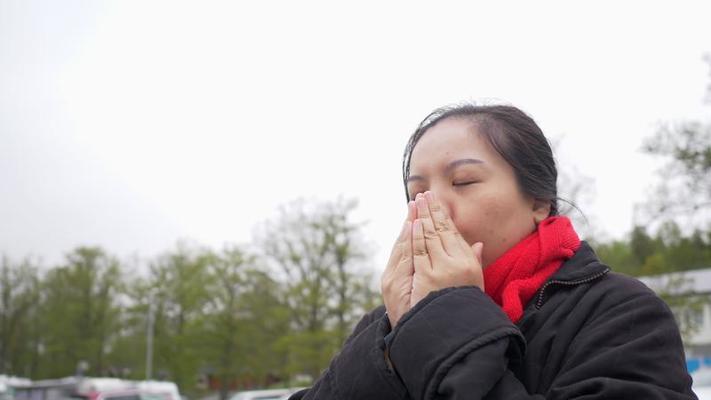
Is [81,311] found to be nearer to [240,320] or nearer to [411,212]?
[240,320]

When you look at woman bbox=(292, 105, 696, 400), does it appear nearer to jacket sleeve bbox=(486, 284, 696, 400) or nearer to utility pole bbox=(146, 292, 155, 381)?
jacket sleeve bbox=(486, 284, 696, 400)

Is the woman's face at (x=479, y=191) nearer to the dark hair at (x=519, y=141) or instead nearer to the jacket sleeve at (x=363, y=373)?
the dark hair at (x=519, y=141)

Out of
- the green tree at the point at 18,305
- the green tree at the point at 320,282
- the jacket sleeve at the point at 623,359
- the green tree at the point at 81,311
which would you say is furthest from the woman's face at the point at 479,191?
the green tree at the point at 18,305

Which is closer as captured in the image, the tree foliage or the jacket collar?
the jacket collar

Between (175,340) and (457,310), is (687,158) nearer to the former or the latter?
(457,310)

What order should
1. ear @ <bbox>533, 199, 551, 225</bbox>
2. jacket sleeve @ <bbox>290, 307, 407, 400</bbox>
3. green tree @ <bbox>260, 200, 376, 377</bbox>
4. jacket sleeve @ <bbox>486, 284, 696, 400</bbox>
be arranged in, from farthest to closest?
green tree @ <bbox>260, 200, 376, 377</bbox>, ear @ <bbox>533, 199, 551, 225</bbox>, jacket sleeve @ <bbox>290, 307, 407, 400</bbox>, jacket sleeve @ <bbox>486, 284, 696, 400</bbox>

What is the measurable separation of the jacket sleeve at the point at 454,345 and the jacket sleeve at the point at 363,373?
0.03 m

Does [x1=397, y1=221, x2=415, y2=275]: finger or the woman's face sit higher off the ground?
the woman's face

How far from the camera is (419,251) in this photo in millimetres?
1531

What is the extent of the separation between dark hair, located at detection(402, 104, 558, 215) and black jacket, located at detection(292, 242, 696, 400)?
0.18 meters

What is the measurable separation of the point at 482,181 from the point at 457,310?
333 millimetres

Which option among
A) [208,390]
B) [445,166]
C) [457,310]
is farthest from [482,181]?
[208,390]

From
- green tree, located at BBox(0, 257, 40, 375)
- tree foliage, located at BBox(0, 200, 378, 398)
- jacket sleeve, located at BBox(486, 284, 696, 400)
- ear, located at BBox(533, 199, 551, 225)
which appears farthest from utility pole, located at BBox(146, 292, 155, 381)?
jacket sleeve, located at BBox(486, 284, 696, 400)

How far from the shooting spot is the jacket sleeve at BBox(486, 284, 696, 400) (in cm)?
127
